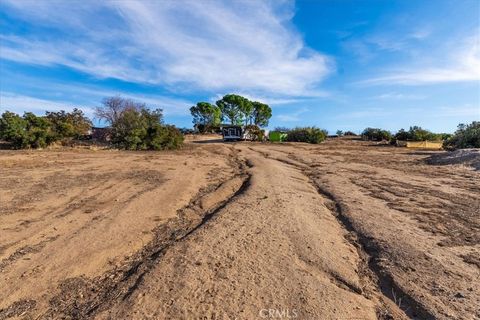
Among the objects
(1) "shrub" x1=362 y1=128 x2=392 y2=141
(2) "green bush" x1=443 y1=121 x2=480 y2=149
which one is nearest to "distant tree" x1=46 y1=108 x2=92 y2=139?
(2) "green bush" x1=443 y1=121 x2=480 y2=149

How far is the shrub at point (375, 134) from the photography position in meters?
38.7

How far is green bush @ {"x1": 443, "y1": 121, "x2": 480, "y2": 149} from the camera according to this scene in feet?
68.7

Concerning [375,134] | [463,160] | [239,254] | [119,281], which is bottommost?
[119,281]

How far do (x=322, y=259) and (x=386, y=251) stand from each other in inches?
38.6

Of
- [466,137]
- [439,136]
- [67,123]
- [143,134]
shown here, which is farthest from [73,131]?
[439,136]

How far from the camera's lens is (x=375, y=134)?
4012 centimetres

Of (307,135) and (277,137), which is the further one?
(277,137)

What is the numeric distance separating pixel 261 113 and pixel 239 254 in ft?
194

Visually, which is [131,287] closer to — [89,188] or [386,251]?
[386,251]

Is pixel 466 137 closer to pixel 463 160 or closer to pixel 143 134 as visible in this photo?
pixel 463 160

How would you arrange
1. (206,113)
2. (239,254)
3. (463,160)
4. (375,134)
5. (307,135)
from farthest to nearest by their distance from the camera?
(206,113), (375,134), (307,135), (463,160), (239,254)

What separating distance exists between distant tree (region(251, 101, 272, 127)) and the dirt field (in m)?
55.3

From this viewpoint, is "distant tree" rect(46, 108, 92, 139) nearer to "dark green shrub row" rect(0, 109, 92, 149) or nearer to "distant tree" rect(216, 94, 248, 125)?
"dark green shrub row" rect(0, 109, 92, 149)

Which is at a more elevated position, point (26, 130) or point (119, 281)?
point (26, 130)
